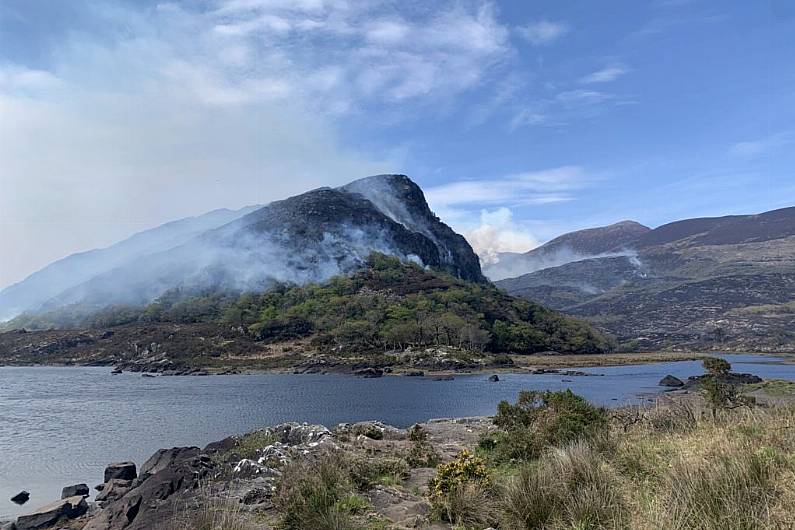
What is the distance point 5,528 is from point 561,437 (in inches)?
817

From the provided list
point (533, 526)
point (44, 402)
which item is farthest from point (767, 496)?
point (44, 402)

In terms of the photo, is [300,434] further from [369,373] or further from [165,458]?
[369,373]

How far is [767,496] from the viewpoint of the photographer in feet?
22.9

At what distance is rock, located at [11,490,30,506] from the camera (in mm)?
26822

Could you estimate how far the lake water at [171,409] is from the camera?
35156 mm

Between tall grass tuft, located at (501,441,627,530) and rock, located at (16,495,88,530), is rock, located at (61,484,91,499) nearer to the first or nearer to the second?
rock, located at (16,495,88,530)

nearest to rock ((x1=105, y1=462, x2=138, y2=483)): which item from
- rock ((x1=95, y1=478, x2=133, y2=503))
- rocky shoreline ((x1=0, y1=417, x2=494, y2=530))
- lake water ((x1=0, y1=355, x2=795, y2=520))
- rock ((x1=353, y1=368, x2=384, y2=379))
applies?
rocky shoreline ((x1=0, y1=417, x2=494, y2=530))

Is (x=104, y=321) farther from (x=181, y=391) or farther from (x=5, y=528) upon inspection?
(x=5, y=528)

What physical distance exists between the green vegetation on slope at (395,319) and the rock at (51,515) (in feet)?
369

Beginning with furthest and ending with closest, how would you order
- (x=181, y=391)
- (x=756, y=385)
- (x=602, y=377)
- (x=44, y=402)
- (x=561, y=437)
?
(x=602, y=377) → (x=181, y=391) → (x=44, y=402) → (x=756, y=385) → (x=561, y=437)

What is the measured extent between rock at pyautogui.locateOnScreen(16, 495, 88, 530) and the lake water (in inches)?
157

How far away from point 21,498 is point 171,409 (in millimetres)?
32572

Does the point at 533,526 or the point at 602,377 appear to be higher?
the point at 533,526

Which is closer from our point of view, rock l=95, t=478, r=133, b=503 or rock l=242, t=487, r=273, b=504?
rock l=242, t=487, r=273, b=504
